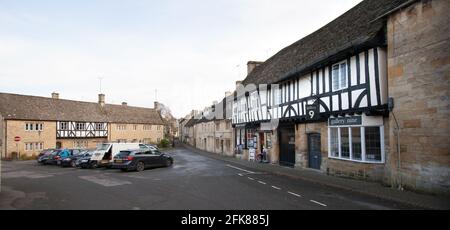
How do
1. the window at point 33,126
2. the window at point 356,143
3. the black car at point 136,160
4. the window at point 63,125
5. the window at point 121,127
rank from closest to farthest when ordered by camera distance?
the window at point 356,143
the black car at point 136,160
the window at point 33,126
the window at point 63,125
the window at point 121,127

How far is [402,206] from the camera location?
8.42 meters

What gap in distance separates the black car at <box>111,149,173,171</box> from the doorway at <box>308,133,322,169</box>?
10.3 metres

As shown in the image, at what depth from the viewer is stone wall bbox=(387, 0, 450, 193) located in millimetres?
9305

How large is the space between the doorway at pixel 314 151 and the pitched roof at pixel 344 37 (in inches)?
153

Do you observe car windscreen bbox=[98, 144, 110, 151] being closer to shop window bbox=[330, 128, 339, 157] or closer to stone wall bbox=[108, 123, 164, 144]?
shop window bbox=[330, 128, 339, 157]

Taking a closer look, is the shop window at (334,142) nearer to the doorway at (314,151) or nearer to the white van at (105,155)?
the doorway at (314,151)

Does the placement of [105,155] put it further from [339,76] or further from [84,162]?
[339,76]

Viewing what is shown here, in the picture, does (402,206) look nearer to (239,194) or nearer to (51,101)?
(239,194)

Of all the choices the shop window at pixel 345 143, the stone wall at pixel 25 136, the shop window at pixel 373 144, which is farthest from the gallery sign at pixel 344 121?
the stone wall at pixel 25 136

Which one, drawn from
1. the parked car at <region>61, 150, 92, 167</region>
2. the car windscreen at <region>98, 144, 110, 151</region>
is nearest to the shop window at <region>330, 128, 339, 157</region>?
the car windscreen at <region>98, 144, 110, 151</region>

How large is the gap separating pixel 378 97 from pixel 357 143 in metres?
2.39

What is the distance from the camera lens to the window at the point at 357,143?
1198 cm

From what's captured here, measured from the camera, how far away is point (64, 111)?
40.5 meters
